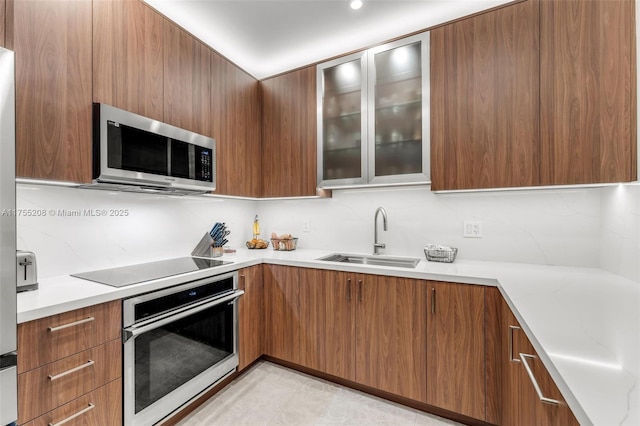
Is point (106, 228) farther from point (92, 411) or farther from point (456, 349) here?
point (456, 349)

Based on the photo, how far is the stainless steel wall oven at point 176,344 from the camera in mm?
1362

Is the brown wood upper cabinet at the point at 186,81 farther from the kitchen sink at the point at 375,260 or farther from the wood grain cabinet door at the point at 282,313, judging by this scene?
the kitchen sink at the point at 375,260

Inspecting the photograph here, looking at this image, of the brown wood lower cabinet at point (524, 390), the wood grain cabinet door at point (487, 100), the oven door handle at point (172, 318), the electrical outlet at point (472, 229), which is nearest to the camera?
the brown wood lower cabinet at point (524, 390)

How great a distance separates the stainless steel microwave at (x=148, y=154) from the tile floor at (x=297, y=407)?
4.66 ft

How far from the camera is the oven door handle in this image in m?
1.33

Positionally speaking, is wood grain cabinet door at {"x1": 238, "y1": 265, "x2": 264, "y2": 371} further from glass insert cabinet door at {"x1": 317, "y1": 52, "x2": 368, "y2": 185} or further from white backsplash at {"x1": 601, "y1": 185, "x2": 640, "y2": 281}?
white backsplash at {"x1": 601, "y1": 185, "x2": 640, "y2": 281}

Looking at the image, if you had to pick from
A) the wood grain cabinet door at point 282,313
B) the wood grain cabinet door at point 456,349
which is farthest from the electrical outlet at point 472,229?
the wood grain cabinet door at point 282,313

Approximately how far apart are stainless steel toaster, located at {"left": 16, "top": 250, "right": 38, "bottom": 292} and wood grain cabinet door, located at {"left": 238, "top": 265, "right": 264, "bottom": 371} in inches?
40.7

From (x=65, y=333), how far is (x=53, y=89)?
1096 mm

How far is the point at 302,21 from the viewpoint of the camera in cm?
209

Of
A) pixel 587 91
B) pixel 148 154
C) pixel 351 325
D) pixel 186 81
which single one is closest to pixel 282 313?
pixel 351 325

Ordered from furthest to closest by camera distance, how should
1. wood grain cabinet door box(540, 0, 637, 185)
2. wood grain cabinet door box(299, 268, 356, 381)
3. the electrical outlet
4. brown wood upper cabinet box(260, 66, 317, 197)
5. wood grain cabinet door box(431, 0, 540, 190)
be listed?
1. brown wood upper cabinet box(260, 66, 317, 197)
2. the electrical outlet
3. wood grain cabinet door box(299, 268, 356, 381)
4. wood grain cabinet door box(431, 0, 540, 190)
5. wood grain cabinet door box(540, 0, 637, 185)

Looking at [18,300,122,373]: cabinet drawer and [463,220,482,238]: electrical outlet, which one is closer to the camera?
[18,300,122,373]: cabinet drawer

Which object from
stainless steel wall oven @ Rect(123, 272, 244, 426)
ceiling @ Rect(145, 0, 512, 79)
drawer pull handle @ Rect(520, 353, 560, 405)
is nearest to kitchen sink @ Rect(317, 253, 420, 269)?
stainless steel wall oven @ Rect(123, 272, 244, 426)
